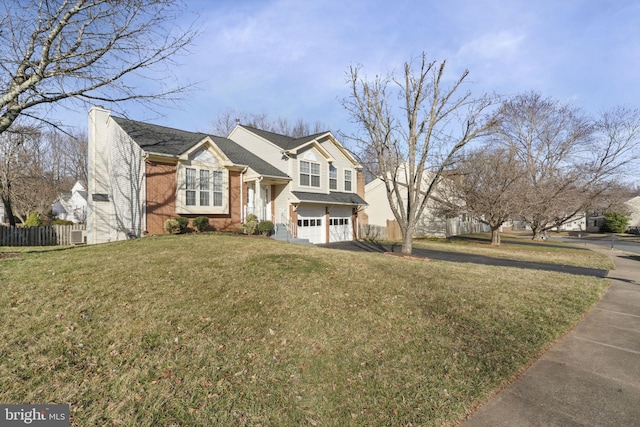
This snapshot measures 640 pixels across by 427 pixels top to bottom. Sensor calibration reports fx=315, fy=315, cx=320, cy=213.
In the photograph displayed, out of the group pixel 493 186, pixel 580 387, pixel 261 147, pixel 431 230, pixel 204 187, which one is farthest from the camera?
pixel 431 230

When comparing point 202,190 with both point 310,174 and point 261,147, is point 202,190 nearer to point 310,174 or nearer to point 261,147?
point 261,147

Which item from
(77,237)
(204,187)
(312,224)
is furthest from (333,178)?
(77,237)

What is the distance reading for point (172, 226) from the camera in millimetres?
14141

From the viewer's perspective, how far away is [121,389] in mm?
3396

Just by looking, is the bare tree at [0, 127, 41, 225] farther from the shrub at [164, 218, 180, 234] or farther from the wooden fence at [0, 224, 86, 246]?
the shrub at [164, 218, 180, 234]

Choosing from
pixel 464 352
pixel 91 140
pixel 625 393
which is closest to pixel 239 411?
pixel 464 352

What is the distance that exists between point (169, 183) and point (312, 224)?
8.82 metres

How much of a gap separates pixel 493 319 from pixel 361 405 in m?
3.51

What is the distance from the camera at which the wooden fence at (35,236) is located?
16.0 metres

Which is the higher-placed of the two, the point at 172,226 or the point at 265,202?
the point at 265,202

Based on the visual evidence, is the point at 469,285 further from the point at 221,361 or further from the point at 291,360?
the point at 221,361

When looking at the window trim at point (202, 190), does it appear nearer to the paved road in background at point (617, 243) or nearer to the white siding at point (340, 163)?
the white siding at point (340, 163)

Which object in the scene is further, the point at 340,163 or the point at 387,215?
the point at 387,215

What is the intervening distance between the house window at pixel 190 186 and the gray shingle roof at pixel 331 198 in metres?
5.67
